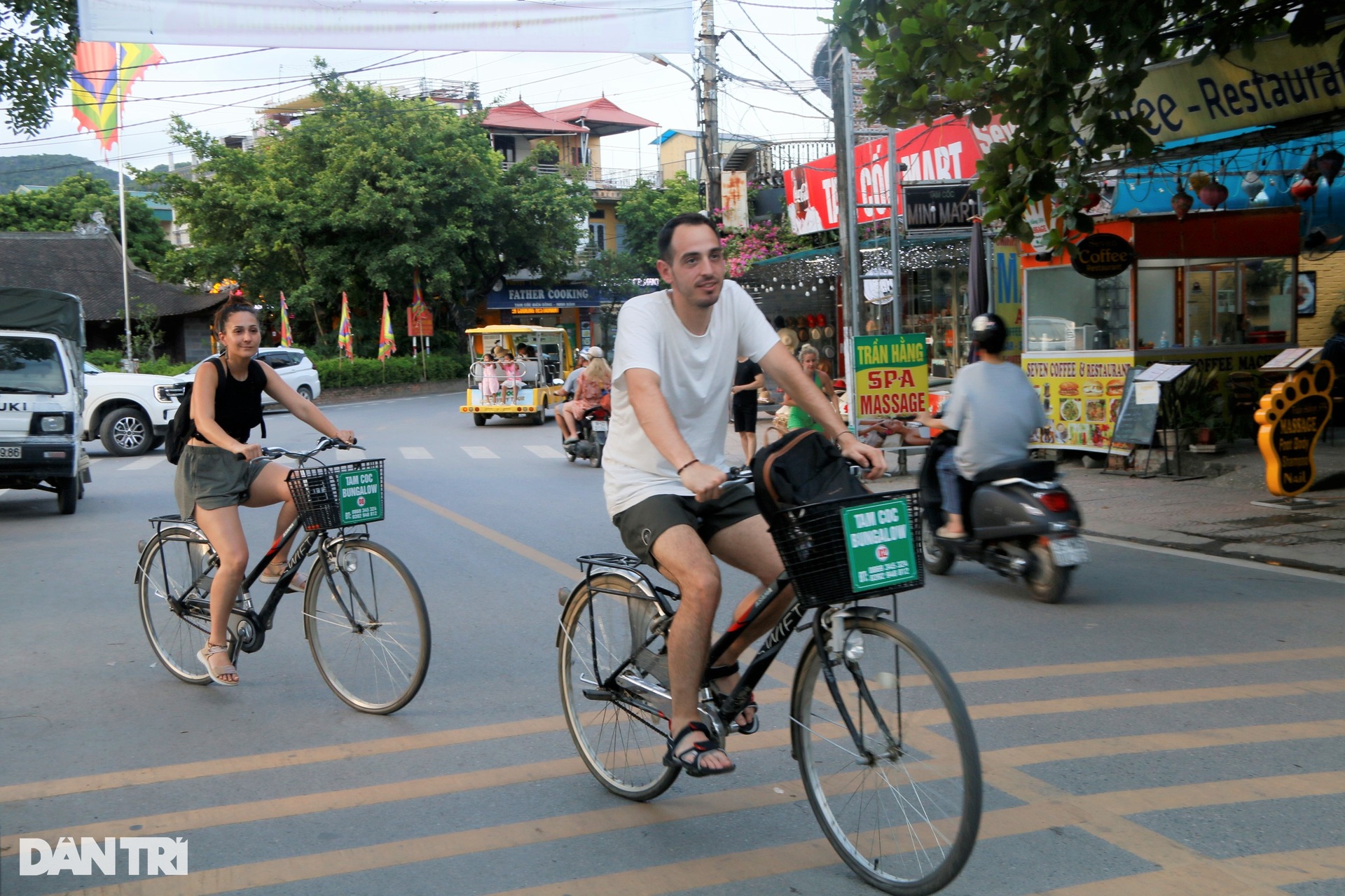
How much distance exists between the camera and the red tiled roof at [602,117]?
2426 inches

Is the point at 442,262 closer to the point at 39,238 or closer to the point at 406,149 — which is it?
the point at 406,149

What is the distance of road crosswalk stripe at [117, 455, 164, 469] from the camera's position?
59.6 feet

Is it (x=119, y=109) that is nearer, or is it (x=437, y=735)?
(x=437, y=735)

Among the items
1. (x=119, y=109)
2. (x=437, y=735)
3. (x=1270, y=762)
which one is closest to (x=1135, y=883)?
(x=1270, y=762)

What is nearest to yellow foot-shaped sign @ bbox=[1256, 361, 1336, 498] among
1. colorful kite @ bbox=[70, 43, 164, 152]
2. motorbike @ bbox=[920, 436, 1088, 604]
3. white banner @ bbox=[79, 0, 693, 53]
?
motorbike @ bbox=[920, 436, 1088, 604]

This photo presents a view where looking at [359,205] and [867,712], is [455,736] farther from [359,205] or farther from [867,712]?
[359,205]

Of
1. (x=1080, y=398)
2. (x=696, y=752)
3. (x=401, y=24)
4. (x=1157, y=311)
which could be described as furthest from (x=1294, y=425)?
(x=696, y=752)

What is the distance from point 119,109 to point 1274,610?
1174 inches

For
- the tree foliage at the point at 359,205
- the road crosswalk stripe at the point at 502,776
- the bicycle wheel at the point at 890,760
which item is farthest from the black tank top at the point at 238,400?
the tree foliage at the point at 359,205

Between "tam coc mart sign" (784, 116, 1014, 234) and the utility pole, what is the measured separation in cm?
201

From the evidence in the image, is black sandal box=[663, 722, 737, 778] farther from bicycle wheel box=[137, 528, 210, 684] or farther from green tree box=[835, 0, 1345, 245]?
green tree box=[835, 0, 1345, 245]

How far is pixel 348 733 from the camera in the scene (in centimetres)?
503

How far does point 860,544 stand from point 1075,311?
40.9 feet

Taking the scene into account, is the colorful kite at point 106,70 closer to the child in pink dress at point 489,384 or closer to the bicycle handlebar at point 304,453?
the bicycle handlebar at point 304,453
